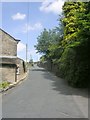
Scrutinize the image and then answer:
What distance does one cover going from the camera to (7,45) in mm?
41969

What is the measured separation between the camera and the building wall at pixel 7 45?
4075cm

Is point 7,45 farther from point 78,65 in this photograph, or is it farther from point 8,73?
point 78,65

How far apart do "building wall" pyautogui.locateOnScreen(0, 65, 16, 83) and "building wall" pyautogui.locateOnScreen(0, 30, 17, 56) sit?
30.9 ft

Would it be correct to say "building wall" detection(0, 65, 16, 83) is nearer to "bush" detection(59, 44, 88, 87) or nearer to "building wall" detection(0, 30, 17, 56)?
"bush" detection(59, 44, 88, 87)

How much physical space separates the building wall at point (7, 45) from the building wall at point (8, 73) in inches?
370

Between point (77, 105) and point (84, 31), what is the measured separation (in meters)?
5.18

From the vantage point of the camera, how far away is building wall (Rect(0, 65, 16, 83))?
3049cm

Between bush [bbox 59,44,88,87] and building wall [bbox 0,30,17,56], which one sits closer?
bush [bbox 59,44,88,87]

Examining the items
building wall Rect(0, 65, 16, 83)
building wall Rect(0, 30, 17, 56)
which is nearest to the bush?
building wall Rect(0, 65, 16, 83)

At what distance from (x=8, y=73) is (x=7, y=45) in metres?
12.0

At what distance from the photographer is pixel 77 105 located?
15.1 metres

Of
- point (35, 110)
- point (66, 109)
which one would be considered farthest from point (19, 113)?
point (66, 109)

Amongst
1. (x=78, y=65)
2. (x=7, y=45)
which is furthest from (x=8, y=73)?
(x=7, y=45)

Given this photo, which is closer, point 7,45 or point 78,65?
point 78,65
